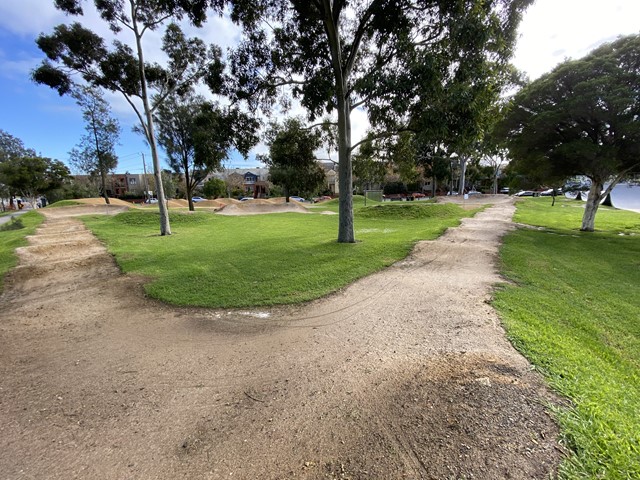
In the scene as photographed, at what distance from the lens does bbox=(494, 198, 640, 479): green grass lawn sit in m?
1.96

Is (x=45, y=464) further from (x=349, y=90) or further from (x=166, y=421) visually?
(x=349, y=90)

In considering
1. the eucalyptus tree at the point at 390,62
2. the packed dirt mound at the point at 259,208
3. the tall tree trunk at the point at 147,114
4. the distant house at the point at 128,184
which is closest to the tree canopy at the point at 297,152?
the eucalyptus tree at the point at 390,62

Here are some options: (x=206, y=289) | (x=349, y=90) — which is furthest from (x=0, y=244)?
(x=349, y=90)

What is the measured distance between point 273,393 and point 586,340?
4.05 meters

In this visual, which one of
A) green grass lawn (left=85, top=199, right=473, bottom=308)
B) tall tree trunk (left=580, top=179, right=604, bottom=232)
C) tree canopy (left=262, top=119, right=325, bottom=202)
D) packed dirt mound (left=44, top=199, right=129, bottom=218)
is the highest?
tree canopy (left=262, top=119, right=325, bottom=202)

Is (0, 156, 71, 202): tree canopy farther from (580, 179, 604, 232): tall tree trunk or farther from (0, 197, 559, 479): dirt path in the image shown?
(580, 179, 604, 232): tall tree trunk

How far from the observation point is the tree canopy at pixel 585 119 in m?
10.1

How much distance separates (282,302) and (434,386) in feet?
9.87

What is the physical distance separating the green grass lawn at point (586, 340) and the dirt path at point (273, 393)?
0.22 m

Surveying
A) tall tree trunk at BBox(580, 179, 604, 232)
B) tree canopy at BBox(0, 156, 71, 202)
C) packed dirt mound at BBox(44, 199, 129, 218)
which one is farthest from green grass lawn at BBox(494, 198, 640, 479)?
tree canopy at BBox(0, 156, 71, 202)

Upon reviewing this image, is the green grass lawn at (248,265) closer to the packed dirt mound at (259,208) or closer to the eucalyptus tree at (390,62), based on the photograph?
the eucalyptus tree at (390,62)

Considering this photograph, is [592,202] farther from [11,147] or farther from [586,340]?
[11,147]

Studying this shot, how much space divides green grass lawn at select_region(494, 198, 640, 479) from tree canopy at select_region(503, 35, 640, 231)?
494 centimetres

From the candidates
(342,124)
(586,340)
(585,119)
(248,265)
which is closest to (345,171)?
(342,124)
